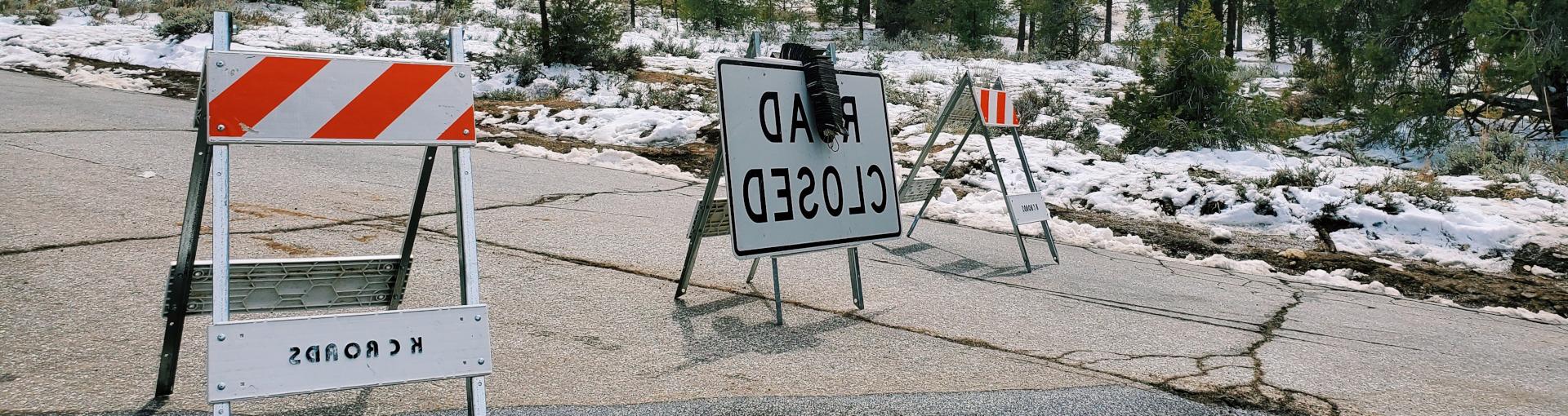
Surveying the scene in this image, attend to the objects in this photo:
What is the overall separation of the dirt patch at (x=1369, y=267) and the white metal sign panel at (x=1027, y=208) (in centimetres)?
145

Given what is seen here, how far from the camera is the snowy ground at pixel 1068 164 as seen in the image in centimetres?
802

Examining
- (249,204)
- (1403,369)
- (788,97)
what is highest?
(788,97)

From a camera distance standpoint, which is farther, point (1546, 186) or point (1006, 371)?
point (1546, 186)

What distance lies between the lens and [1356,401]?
3.97 meters

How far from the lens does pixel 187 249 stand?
2.89 meters

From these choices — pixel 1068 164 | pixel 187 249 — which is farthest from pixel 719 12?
pixel 187 249

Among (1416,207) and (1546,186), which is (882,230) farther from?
(1546,186)

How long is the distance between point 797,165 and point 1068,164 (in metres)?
7.02

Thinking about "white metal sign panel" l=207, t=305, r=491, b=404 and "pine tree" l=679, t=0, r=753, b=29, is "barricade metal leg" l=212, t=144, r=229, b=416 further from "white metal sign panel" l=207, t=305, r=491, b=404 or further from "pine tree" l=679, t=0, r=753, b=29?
"pine tree" l=679, t=0, r=753, b=29

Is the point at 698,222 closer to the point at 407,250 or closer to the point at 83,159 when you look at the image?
the point at 407,250

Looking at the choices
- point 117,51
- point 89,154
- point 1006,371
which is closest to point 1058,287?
point 1006,371

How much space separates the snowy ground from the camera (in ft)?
26.3

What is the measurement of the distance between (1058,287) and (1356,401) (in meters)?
2.29

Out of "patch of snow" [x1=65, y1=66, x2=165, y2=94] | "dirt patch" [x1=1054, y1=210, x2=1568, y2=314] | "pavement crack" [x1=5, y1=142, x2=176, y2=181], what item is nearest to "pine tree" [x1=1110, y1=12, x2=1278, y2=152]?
"dirt patch" [x1=1054, y1=210, x2=1568, y2=314]
